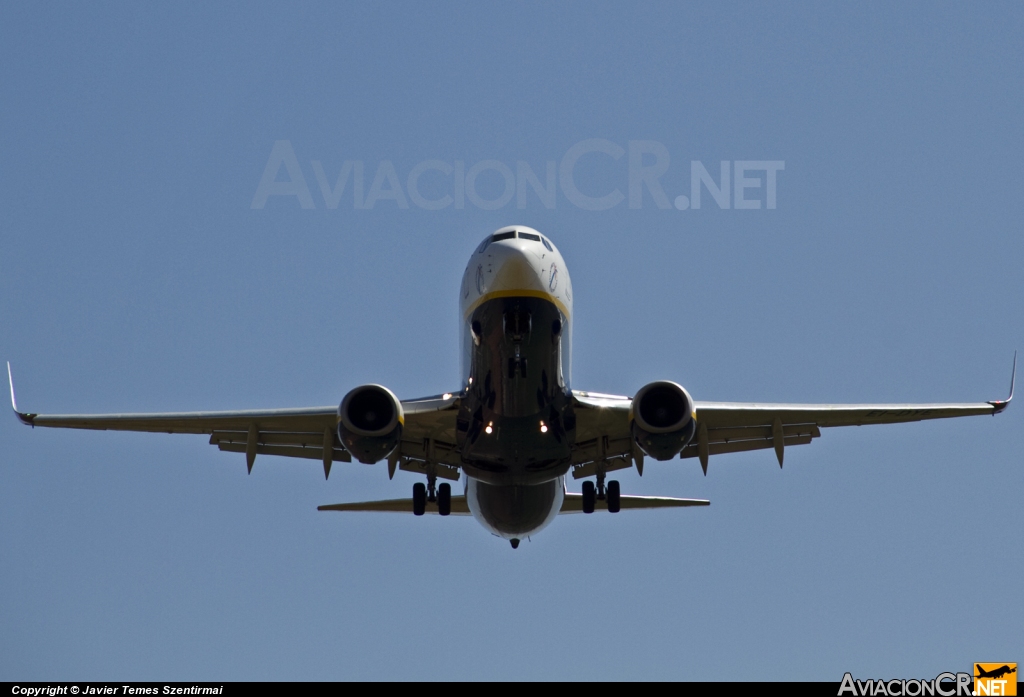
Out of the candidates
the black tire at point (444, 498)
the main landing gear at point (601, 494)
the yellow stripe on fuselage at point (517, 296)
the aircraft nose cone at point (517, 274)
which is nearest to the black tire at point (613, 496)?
the main landing gear at point (601, 494)

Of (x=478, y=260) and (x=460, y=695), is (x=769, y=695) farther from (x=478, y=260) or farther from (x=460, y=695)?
(x=478, y=260)

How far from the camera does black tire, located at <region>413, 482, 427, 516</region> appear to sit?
32.1 m

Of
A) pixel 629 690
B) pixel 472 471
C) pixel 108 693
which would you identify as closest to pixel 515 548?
pixel 472 471

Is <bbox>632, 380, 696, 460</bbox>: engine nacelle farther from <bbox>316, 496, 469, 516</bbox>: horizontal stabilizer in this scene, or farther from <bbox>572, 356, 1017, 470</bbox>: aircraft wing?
<bbox>316, 496, 469, 516</bbox>: horizontal stabilizer

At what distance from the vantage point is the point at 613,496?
3228 cm

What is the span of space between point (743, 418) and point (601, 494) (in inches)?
146

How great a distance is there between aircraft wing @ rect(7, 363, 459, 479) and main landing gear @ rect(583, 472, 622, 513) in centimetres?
330

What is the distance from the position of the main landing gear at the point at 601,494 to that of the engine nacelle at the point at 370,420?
599 centimetres

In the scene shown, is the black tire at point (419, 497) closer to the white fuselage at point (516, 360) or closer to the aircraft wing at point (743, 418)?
the white fuselage at point (516, 360)

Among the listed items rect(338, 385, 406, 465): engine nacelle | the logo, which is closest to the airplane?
rect(338, 385, 406, 465): engine nacelle

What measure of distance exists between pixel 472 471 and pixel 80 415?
8.16m

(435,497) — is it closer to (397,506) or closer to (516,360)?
(397,506)

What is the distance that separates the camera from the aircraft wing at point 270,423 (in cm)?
3011

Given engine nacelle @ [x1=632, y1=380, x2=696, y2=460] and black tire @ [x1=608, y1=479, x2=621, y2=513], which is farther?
black tire @ [x1=608, y1=479, x2=621, y2=513]
